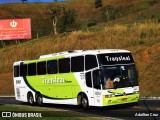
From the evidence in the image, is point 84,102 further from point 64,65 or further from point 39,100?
point 39,100

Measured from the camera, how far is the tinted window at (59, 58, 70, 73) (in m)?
26.8

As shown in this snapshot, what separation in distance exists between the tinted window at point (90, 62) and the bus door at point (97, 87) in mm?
384

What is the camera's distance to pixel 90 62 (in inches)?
969

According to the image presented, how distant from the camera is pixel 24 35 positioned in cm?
7012

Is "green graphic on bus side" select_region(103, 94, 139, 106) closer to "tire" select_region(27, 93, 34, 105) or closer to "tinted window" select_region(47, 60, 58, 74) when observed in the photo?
"tinted window" select_region(47, 60, 58, 74)

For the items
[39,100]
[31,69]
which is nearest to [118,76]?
[39,100]

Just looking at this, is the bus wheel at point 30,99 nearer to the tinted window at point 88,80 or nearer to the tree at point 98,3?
the tinted window at point 88,80

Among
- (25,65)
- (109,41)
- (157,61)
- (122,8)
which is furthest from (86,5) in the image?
(25,65)

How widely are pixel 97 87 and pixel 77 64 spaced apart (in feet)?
8.89

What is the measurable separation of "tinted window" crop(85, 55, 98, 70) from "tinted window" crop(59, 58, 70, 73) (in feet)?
6.70

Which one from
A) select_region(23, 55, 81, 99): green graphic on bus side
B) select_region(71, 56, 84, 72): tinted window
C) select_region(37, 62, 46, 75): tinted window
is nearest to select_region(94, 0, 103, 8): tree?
select_region(23, 55, 81, 99): green graphic on bus side

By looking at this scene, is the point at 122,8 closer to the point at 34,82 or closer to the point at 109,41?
the point at 109,41

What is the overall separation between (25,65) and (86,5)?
361 ft

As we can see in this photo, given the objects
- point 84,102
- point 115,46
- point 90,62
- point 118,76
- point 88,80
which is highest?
point 115,46
